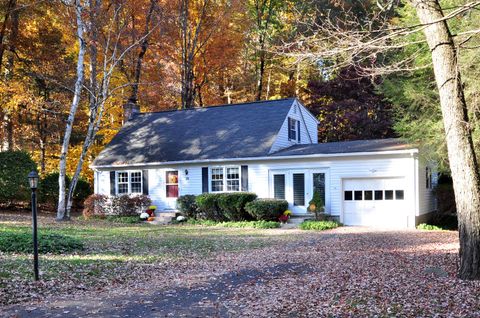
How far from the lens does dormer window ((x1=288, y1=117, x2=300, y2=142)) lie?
24578mm

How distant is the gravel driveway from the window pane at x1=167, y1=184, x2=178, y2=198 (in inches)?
482

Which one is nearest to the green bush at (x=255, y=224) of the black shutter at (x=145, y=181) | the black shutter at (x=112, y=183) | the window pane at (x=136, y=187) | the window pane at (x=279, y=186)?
the window pane at (x=279, y=186)

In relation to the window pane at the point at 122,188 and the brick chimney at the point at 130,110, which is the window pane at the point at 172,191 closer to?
the window pane at the point at 122,188

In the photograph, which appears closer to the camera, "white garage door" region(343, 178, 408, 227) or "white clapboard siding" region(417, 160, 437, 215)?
"white garage door" region(343, 178, 408, 227)

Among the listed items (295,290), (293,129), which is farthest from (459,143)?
(293,129)

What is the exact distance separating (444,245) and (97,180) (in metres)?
18.5

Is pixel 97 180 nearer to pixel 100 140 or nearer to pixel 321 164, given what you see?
pixel 100 140

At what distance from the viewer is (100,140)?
32969 mm

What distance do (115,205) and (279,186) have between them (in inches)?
338

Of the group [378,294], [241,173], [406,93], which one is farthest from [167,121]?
[378,294]

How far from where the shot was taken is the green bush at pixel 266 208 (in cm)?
2048

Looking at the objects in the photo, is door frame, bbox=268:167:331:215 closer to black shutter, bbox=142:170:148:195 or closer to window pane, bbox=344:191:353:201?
window pane, bbox=344:191:353:201

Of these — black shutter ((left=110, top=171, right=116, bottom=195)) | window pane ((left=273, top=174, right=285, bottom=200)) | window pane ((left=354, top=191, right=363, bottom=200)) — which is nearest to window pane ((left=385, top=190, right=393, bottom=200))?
window pane ((left=354, top=191, right=363, bottom=200))

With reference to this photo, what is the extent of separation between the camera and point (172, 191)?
24141mm
